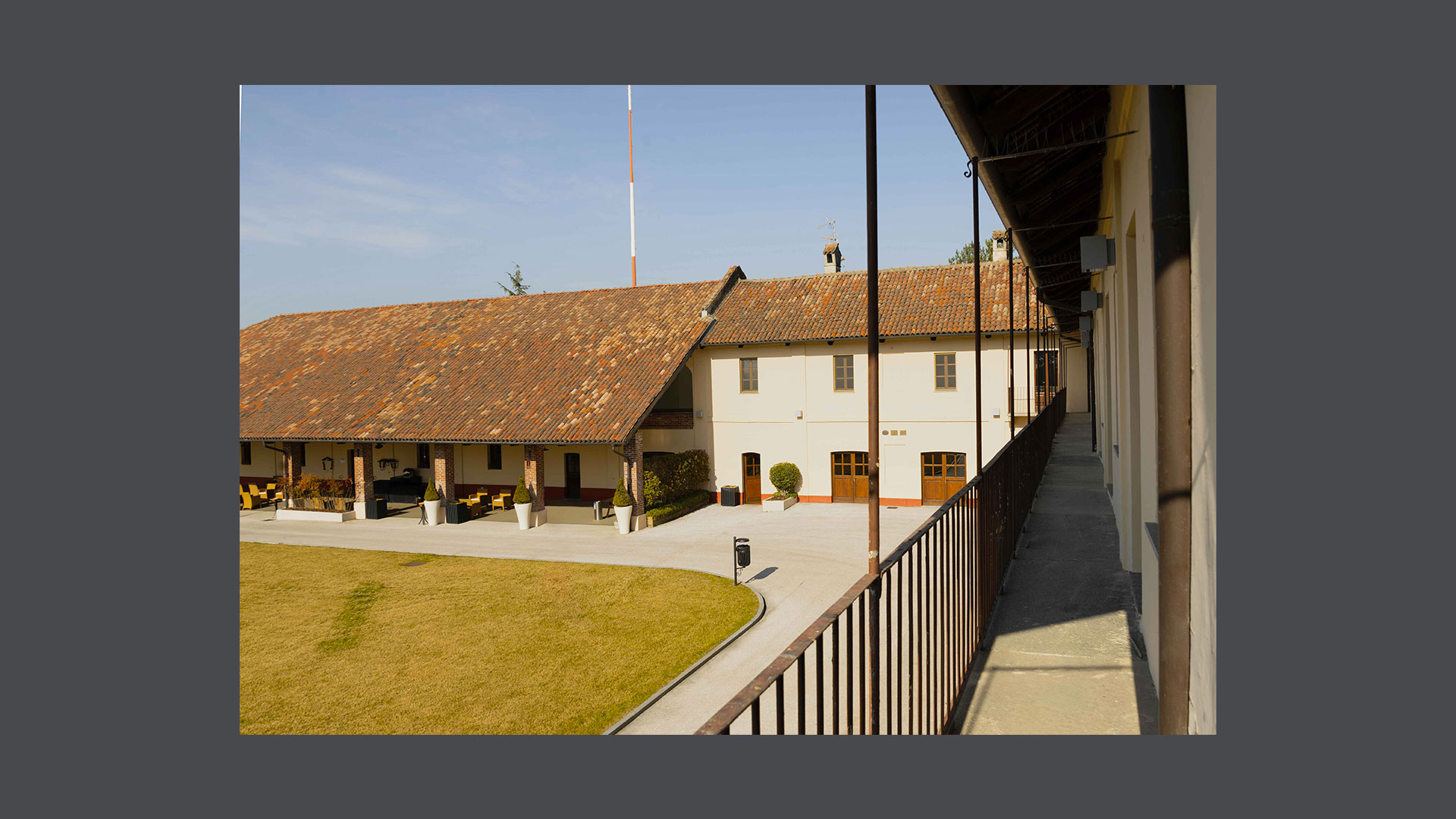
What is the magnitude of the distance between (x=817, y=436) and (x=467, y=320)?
47.6 feet

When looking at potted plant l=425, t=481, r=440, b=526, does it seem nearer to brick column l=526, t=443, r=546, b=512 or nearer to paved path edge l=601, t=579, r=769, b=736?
brick column l=526, t=443, r=546, b=512

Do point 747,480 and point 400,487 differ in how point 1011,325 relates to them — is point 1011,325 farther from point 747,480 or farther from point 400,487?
point 400,487

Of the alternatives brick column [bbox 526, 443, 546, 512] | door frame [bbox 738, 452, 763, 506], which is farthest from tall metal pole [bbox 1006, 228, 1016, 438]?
brick column [bbox 526, 443, 546, 512]

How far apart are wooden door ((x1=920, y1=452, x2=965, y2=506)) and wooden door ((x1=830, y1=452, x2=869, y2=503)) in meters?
1.89

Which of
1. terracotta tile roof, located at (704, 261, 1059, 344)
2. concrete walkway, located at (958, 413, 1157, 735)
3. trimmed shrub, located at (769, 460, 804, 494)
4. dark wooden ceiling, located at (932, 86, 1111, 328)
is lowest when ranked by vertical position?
trimmed shrub, located at (769, 460, 804, 494)

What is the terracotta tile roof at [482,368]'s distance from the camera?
2378 centimetres

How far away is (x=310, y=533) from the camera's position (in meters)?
23.3

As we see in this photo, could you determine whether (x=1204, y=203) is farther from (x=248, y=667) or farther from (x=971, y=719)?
(x=248, y=667)

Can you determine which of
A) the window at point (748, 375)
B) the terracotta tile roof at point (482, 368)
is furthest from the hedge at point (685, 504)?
the window at point (748, 375)

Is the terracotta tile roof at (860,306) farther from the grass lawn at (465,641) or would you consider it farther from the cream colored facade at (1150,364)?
the cream colored facade at (1150,364)

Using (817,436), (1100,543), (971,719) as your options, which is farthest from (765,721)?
(817,436)

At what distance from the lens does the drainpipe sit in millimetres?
2965

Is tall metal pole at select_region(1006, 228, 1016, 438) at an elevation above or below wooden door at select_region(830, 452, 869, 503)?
above

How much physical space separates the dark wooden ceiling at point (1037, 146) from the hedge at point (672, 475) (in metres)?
14.1
